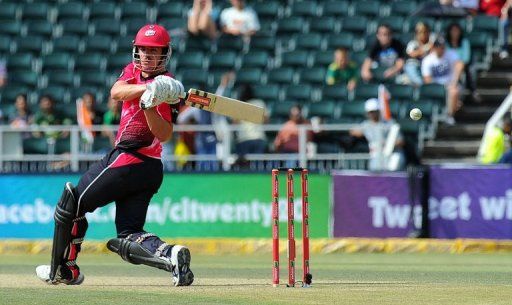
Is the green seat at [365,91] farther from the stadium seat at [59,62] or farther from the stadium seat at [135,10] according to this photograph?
the stadium seat at [59,62]

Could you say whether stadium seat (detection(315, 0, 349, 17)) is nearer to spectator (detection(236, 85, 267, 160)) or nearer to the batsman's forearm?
spectator (detection(236, 85, 267, 160))

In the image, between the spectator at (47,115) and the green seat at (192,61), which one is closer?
the spectator at (47,115)

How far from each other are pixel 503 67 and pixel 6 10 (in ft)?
28.4

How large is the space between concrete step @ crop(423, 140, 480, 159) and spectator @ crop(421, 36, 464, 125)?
19.0 inches

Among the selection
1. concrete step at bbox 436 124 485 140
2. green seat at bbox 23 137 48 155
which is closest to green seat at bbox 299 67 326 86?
concrete step at bbox 436 124 485 140

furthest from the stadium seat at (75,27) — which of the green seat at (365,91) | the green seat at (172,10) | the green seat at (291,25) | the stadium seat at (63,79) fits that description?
the green seat at (365,91)

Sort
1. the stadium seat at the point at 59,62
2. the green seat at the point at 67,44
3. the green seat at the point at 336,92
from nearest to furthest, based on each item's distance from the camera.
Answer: the green seat at the point at 336,92 < the stadium seat at the point at 59,62 < the green seat at the point at 67,44

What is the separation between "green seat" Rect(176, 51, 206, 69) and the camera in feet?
68.3

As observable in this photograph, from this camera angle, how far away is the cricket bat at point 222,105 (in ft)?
29.8

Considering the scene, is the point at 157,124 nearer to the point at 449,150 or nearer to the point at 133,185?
the point at 133,185

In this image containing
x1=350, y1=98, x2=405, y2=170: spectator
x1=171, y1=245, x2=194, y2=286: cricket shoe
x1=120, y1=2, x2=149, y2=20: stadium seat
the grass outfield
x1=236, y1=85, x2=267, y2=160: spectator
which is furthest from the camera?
x1=120, y1=2, x2=149, y2=20: stadium seat

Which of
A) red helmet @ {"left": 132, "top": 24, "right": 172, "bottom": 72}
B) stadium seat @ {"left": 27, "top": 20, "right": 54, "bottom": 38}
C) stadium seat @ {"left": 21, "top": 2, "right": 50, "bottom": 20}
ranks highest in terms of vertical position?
red helmet @ {"left": 132, "top": 24, "right": 172, "bottom": 72}

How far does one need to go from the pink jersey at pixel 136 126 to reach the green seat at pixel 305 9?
1222 centimetres

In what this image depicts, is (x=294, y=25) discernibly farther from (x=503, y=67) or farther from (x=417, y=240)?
(x=417, y=240)
